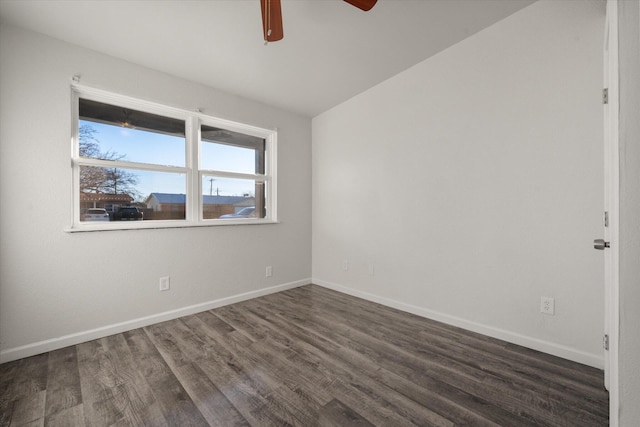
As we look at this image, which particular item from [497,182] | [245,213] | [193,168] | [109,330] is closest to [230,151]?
[193,168]

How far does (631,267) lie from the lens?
705 mm

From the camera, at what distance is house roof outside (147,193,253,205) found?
8.98ft

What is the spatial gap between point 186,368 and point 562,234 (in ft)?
9.28

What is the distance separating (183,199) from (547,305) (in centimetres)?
342

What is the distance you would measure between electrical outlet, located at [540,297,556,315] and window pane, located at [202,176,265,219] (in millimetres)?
3016

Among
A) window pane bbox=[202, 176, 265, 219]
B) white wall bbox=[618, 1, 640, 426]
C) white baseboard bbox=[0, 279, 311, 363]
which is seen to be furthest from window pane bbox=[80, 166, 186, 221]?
white wall bbox=[618, 1, 640, 426]

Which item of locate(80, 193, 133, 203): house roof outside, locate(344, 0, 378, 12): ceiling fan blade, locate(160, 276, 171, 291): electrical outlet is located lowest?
locate(160, 276, 171, 291): electrical outlet

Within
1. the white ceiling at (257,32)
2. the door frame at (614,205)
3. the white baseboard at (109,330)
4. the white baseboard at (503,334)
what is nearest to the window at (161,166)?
the white ceiling at (257,32)

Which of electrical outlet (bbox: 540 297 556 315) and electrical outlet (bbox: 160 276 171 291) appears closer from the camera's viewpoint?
electrical outlet (bbox: 540 297 556 315)

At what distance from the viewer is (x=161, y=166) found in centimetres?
271

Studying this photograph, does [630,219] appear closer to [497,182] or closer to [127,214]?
[497,182]

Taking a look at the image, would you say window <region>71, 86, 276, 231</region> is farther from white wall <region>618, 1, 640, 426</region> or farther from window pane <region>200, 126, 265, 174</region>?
white wall <region>618, 1, 640, 426</region>

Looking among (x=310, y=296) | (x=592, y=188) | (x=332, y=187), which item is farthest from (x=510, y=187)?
(x=310, y=296)

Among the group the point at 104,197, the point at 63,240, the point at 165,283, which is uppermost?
the point at 104,197
